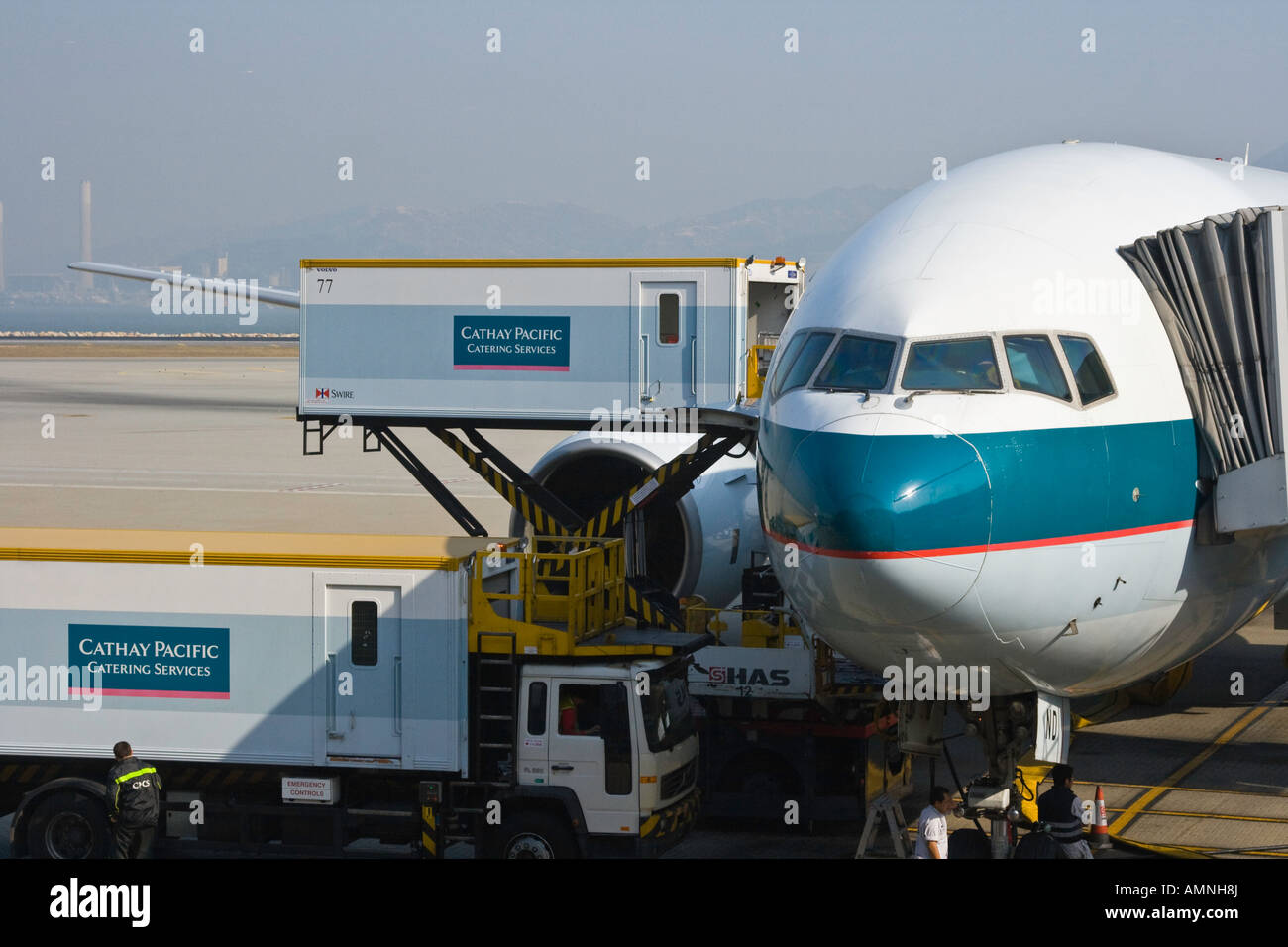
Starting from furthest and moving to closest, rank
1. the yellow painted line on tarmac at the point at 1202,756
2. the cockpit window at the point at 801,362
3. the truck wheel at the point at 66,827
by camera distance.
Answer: the yellow painted line on tarmac at the point at 1202,756 < the truck wheel at the point at 66,827 < the cockpit window at the point at 801,362

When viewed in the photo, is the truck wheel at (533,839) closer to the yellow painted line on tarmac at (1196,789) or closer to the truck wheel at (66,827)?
the truck wheel at (66,827)

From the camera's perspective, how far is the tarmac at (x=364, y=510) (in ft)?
47.7

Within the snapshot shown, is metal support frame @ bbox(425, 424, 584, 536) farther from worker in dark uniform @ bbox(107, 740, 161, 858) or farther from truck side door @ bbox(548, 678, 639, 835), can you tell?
worker in dark uniform @ bbox(107, 740, 161, 858)

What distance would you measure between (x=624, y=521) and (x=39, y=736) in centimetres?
733

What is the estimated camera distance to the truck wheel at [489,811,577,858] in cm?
1262

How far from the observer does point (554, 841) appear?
12.6 meters

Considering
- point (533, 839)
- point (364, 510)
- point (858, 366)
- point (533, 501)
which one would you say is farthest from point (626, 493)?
point (364, 510)

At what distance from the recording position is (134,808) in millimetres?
12180

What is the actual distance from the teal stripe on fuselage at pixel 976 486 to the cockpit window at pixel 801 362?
0.59 metres

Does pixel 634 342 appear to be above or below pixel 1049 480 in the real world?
above

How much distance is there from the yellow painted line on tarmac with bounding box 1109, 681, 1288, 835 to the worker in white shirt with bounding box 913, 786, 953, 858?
3625 mm

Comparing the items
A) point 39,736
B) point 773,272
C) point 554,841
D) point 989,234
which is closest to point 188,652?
point 39,736

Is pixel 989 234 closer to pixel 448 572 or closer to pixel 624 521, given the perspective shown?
pixel 448 572

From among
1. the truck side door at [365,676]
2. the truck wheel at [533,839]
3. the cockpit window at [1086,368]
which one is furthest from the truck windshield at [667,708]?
the cockpit window at [1086,368]
